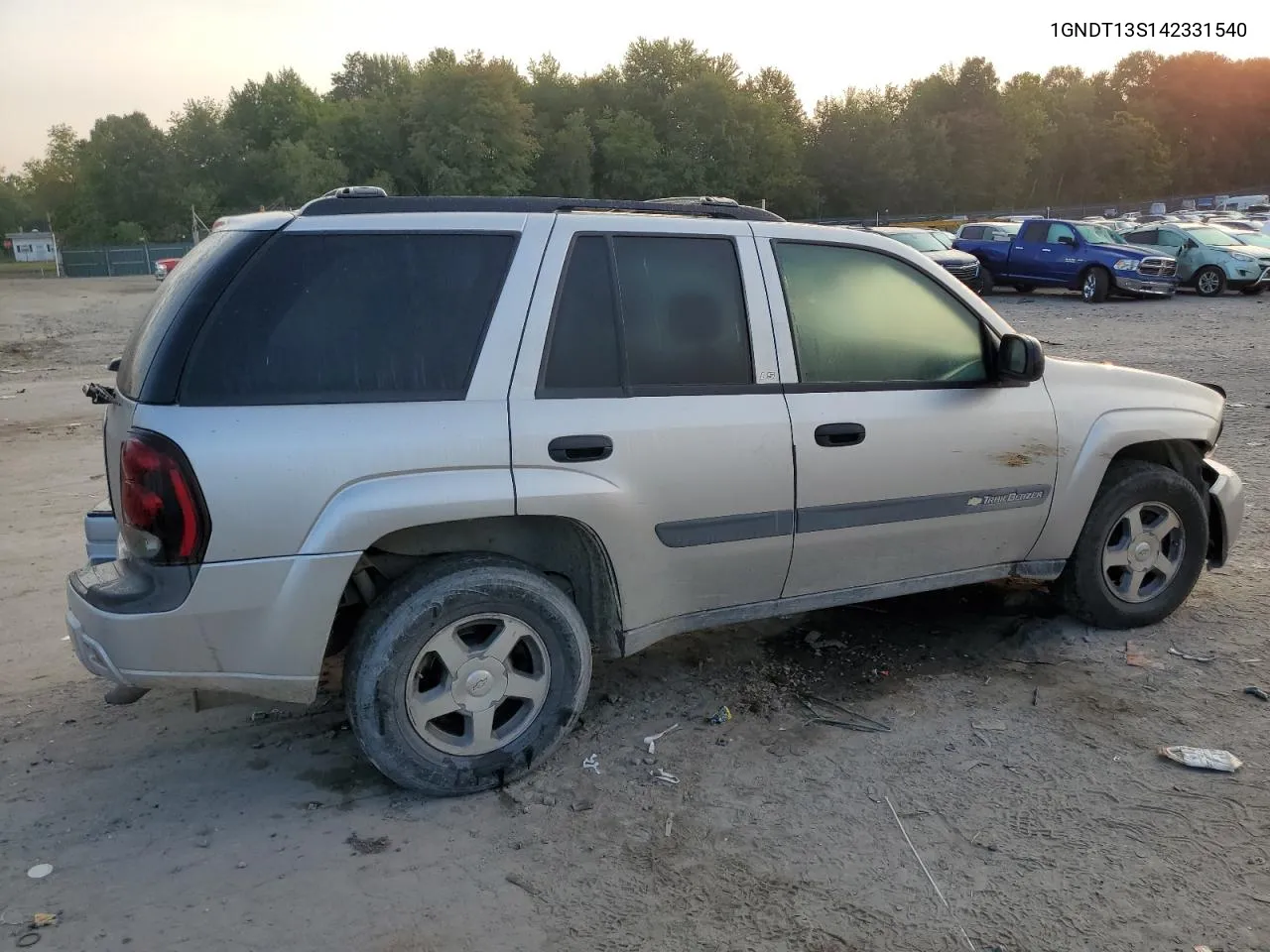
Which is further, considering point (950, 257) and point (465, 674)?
point (950, 257)

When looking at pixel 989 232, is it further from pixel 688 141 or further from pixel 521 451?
pixel 688 141

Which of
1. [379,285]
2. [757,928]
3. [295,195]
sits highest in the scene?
[295,195]

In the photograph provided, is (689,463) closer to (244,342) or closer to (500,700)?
(500,700)

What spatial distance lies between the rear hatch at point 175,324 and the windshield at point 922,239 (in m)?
21.2

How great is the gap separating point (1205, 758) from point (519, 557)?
2513 mm

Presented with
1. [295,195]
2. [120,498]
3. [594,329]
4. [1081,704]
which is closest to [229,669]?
[120,498]

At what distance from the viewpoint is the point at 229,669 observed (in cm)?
311

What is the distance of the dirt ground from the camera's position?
278 centimetres

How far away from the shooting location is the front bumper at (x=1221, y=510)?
4.84 m

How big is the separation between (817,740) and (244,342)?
7.93 ft

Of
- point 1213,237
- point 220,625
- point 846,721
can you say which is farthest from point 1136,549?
point 1213,237

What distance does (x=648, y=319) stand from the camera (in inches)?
141

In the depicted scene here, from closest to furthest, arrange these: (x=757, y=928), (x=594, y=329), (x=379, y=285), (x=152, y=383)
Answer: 1. (x=757, y=928)
2. (x=152, y=383)
3. (x=379, y=285)
4. (x=594, y=329)

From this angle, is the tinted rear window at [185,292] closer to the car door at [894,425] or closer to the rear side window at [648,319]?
the rear side window at [648,319]
